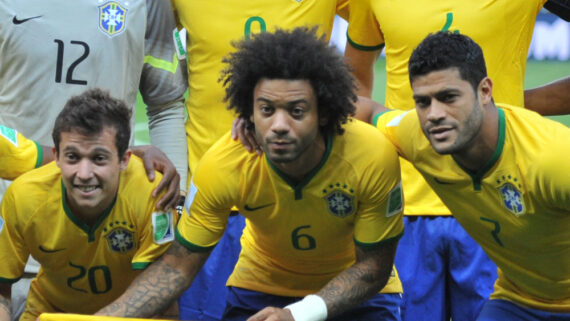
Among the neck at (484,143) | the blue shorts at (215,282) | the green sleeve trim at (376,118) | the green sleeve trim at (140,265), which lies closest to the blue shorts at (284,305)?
the blue shorts at (215,282)

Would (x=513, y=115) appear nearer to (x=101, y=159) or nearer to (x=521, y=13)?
(x=521, y=13)

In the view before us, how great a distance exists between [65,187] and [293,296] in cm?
123

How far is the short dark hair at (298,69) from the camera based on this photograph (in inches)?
181

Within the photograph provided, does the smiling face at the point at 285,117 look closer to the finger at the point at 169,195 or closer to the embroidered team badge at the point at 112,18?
the finger at the point at 169,195

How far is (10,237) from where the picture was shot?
489 centimetres

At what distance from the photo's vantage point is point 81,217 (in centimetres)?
492

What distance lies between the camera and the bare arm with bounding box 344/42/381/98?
19.7ft

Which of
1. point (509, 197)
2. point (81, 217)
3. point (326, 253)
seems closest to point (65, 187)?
point (81, 217)

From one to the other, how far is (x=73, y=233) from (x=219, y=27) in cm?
142

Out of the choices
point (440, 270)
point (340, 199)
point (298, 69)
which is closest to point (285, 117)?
point (298, 69)

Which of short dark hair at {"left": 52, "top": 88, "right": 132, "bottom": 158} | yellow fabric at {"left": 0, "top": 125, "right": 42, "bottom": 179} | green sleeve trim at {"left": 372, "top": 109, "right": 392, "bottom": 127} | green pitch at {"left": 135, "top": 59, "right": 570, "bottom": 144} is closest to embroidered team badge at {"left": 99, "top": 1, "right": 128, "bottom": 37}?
short dark hair at {"left": 52, "top": 88, "right": 132, "bottom": 158}

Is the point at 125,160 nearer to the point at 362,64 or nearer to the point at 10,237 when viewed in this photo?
the point at 10,237

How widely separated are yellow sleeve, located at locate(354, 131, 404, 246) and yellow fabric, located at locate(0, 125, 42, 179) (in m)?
1.61

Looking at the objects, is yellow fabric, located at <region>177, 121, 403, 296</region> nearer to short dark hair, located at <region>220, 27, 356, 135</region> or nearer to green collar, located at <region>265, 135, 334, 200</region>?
green collar, located at <region>265, 135, 334, 200</region>
